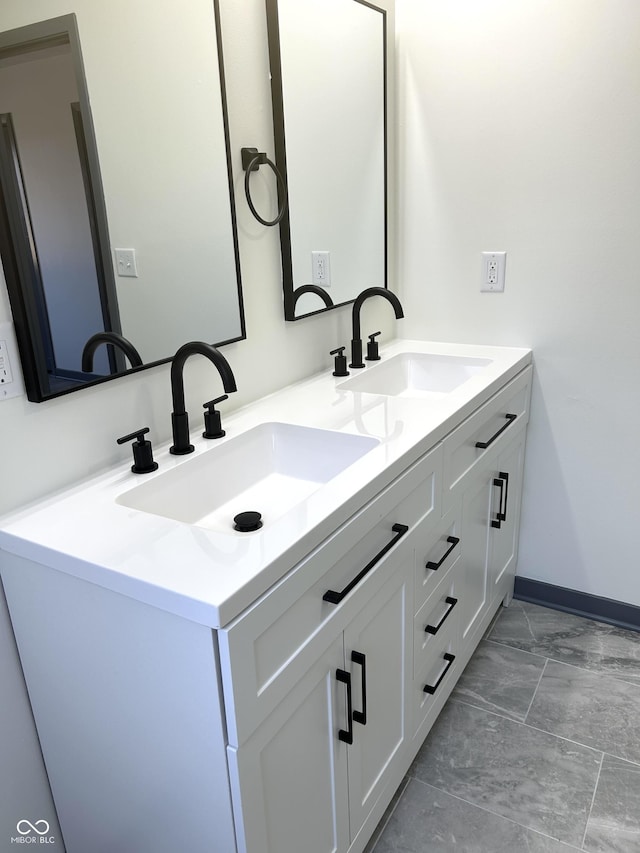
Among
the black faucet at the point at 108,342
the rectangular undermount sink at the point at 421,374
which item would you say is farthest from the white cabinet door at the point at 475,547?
the black faucet at the point at 108,342

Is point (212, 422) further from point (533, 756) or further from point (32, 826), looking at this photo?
point (533, 756)

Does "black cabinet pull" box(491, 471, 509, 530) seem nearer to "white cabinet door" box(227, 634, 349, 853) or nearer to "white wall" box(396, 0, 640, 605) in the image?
"white wall" box(396, 0, 640, 605)

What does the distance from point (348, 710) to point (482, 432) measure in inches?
33.9

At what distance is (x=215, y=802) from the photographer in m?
1.00

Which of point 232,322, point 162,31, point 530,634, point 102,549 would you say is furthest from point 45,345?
point 530,634

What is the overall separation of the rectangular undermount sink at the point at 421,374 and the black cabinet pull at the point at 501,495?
316 mm

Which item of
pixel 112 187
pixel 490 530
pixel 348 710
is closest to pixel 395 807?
pixel 348 710

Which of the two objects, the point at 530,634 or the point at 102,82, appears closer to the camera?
the point at 102,82

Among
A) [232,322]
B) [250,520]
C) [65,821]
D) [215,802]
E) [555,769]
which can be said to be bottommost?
[555,769]

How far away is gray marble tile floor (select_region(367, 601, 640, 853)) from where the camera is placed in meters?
1.56

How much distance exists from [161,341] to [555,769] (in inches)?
57.6

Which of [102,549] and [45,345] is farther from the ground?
[45,345]

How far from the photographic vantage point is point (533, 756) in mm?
1757

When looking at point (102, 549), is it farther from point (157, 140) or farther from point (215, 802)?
point (157, 140)
